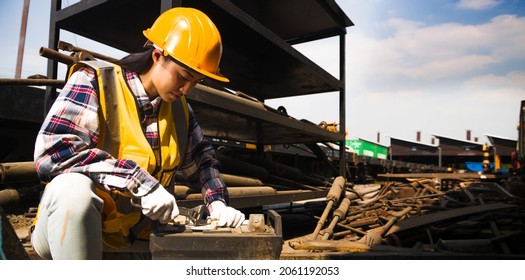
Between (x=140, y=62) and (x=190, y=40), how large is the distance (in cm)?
27

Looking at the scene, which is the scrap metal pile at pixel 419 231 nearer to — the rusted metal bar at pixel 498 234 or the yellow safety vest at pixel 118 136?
the rusted metal bar at pixel 498 234

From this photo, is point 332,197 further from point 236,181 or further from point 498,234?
point 498,234

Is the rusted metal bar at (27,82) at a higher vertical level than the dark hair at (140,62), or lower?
higher

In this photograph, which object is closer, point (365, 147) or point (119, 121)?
point (119, 121)

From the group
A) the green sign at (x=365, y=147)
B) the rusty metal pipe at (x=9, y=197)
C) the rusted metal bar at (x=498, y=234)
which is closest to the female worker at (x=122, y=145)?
the rusty metal pipe at (x=9, y=197)

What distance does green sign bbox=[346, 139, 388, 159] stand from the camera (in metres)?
17.7

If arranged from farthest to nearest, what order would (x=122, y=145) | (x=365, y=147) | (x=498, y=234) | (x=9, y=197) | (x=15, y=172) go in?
(x=365, y=147) < (x=498, y=234) < (x=9, y=197) < (x=15, y=172) < (x=122, y=145)

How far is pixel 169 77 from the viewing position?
1455mm

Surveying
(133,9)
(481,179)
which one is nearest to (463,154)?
(481,179)

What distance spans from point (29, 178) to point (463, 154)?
2713 centimetres

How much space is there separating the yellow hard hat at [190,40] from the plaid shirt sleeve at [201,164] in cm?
41

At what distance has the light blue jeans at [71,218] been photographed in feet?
3.47

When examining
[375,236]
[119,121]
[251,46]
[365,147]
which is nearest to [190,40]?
[119,121]
